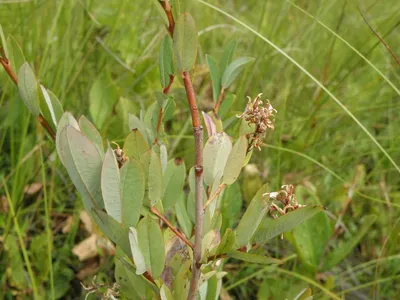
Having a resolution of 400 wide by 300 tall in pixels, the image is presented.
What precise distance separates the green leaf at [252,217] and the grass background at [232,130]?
232mm

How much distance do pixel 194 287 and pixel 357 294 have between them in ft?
2.49

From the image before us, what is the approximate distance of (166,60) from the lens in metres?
0.76

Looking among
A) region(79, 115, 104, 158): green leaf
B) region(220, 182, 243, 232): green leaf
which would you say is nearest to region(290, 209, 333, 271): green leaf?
region(220, 182, 243, 232): green leaf

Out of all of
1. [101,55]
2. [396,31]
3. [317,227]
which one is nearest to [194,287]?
[317,227]

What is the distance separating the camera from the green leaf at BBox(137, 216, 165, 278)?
0.69 m

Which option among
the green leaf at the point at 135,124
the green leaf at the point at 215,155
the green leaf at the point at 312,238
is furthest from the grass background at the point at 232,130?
the green leaf at the point at 215,155

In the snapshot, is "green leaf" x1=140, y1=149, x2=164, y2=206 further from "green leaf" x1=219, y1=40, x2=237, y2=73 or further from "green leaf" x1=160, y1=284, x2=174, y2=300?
"green leaf" x1=219, y1=40, x2=237, y2=73

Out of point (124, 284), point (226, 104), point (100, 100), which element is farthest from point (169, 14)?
Answer: point (100, 100)

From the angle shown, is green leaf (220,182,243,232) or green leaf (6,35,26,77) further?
green leaf (220,182,243,232)

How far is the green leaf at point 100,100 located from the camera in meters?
1.27

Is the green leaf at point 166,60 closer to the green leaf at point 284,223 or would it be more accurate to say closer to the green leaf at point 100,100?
the green leaf at point 284,223

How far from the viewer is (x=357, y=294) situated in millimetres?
1369

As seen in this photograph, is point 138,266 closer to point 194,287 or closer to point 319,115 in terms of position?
point 194,287

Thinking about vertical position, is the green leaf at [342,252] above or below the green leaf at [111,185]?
below
